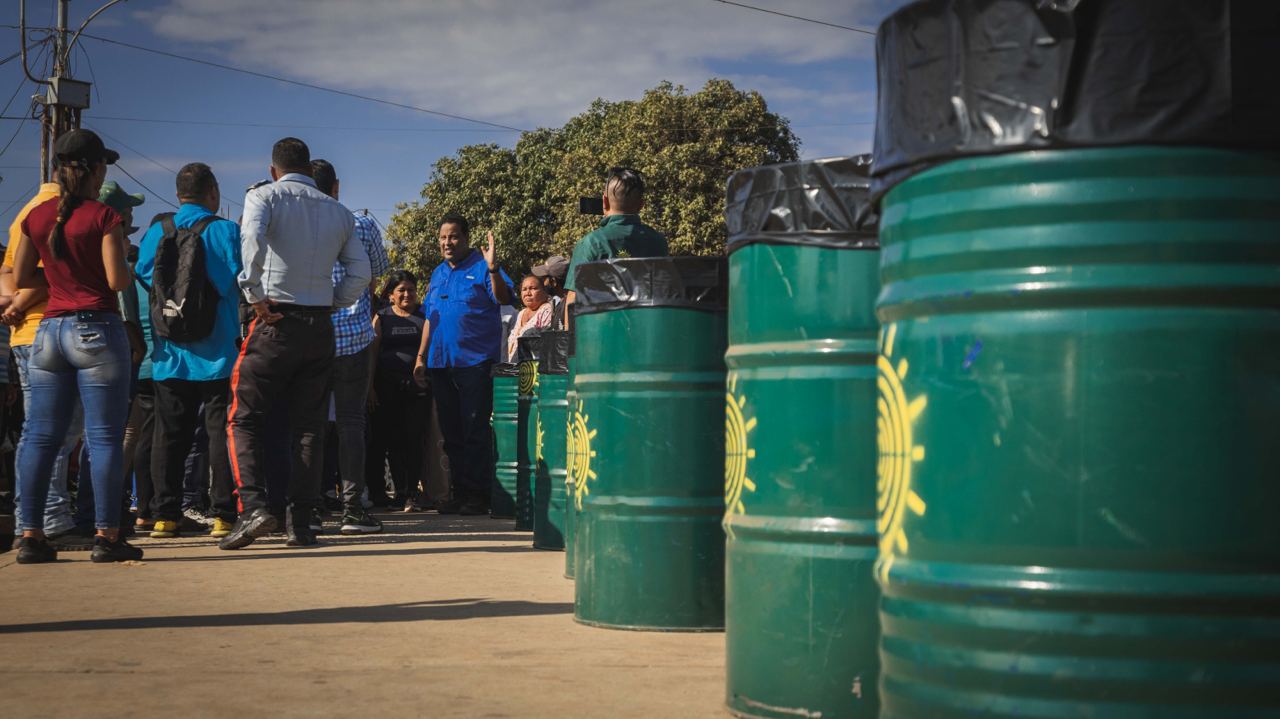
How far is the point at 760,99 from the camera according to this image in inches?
1684

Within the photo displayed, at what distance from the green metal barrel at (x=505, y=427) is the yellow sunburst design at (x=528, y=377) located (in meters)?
0.81

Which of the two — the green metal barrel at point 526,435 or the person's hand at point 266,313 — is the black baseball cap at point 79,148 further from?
the green metal barrel at point 526,435

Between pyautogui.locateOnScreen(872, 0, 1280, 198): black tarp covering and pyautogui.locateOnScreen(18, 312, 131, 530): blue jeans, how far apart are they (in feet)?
17.1

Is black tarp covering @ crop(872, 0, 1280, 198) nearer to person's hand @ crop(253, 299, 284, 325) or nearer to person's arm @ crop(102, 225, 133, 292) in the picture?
person's arm @ crop(102, 225, 133, 292)

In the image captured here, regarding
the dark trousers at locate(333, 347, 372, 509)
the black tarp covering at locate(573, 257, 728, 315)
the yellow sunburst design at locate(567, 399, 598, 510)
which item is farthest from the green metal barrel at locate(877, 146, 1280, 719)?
the dark trousers at locate(333, 347, 372, 509)

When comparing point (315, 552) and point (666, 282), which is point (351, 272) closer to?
point (315, 552)

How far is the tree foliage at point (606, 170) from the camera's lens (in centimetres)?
4116

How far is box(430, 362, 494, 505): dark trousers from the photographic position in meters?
11.1

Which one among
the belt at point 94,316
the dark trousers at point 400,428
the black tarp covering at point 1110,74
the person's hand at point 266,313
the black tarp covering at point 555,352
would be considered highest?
the black tarp covering at point 1110,74

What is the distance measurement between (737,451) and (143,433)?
6.35m

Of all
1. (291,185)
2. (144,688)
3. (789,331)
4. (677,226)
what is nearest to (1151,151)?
(789,331)

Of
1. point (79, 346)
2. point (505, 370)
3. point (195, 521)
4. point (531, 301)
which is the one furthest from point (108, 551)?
point (531, 301)

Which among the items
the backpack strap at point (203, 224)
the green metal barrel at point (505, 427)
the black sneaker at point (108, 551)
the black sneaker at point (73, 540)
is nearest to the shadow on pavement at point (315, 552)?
the black sneaker at point (108, 551)

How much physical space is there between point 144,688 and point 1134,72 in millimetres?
2864
